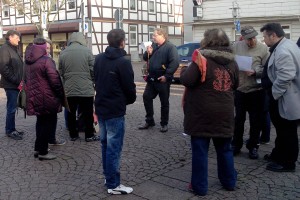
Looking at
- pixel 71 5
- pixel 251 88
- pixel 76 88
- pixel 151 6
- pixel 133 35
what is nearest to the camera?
pixel 251 88

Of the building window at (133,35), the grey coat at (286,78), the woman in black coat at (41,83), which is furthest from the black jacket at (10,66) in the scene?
the building window at (133,35)

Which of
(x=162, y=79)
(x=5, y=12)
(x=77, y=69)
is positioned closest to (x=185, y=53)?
(x=162, y=79)

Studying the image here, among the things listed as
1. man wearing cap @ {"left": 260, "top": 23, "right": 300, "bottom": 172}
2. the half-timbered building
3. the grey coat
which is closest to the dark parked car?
man wearing cap @ {"left": 260, "top": 23, "right": 300, "bottom": 172}

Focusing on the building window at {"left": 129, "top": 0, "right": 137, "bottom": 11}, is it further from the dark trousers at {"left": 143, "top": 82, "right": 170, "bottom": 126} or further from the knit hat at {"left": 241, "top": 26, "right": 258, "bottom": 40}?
the knit hat at {"left": 241, "top": 26, "right": 258, "bottom": 40}

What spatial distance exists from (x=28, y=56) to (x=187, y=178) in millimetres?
2791

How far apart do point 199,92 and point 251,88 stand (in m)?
1.58

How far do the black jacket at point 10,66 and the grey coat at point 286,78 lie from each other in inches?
168

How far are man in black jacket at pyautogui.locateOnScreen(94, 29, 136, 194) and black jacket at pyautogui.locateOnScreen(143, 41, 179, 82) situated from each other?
2911 millimetres

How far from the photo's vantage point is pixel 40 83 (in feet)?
18.3

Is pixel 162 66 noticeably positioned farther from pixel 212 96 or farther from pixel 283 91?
pixel 212 96

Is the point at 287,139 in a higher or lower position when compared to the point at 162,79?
lower

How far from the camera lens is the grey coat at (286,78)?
4.78 meters

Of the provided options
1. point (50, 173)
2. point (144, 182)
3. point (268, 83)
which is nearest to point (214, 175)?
point (144, 182)

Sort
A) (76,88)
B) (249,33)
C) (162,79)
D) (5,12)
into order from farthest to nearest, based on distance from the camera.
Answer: (5,12) < (162,79) < (76,88) < (249,33)
